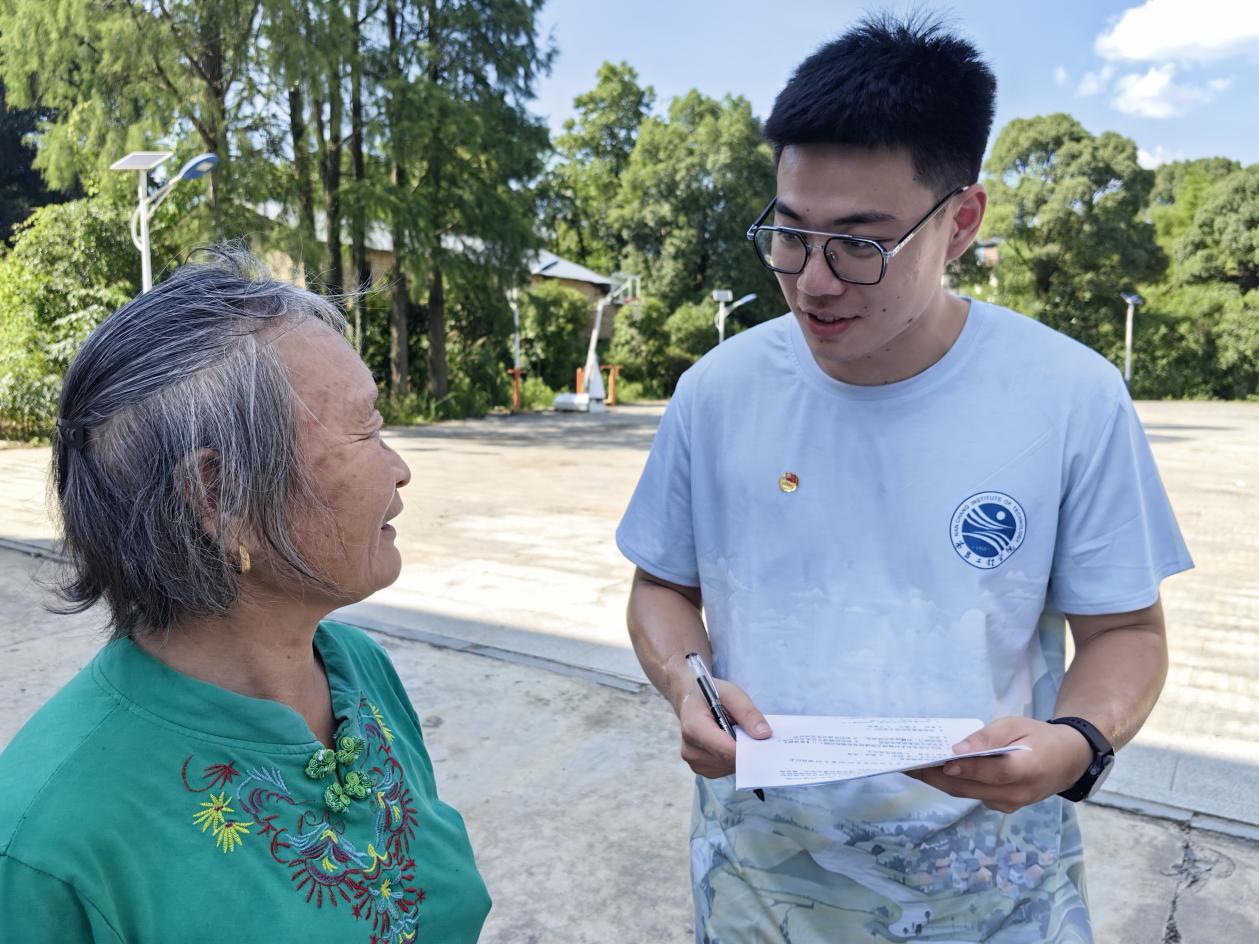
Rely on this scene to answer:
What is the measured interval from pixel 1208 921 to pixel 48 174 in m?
18.2

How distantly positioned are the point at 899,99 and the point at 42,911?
4.70 feet

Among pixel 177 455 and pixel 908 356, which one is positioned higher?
pixel 908 356

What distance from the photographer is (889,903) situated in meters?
1.51

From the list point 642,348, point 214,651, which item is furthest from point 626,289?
point 214,651

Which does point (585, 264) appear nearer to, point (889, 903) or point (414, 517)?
point (414, 517)

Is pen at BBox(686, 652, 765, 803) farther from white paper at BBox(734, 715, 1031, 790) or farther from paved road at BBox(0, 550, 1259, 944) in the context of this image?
paved road at BBox(0, 550, 1259, 944)

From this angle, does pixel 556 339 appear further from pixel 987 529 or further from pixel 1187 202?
pixel 1187 202

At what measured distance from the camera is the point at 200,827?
116 centimetres

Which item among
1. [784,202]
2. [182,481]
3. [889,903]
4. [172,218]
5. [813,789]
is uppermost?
[172,218]

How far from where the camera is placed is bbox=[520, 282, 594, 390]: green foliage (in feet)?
86.0

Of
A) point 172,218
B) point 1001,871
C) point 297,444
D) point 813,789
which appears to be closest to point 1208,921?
point 1001,871

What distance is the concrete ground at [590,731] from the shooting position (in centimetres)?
294

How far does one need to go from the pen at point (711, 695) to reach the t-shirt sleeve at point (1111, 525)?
0.53 metres

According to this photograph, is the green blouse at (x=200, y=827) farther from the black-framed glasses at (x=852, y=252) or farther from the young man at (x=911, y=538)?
the black-framed glasses at (x=852, y=252)
